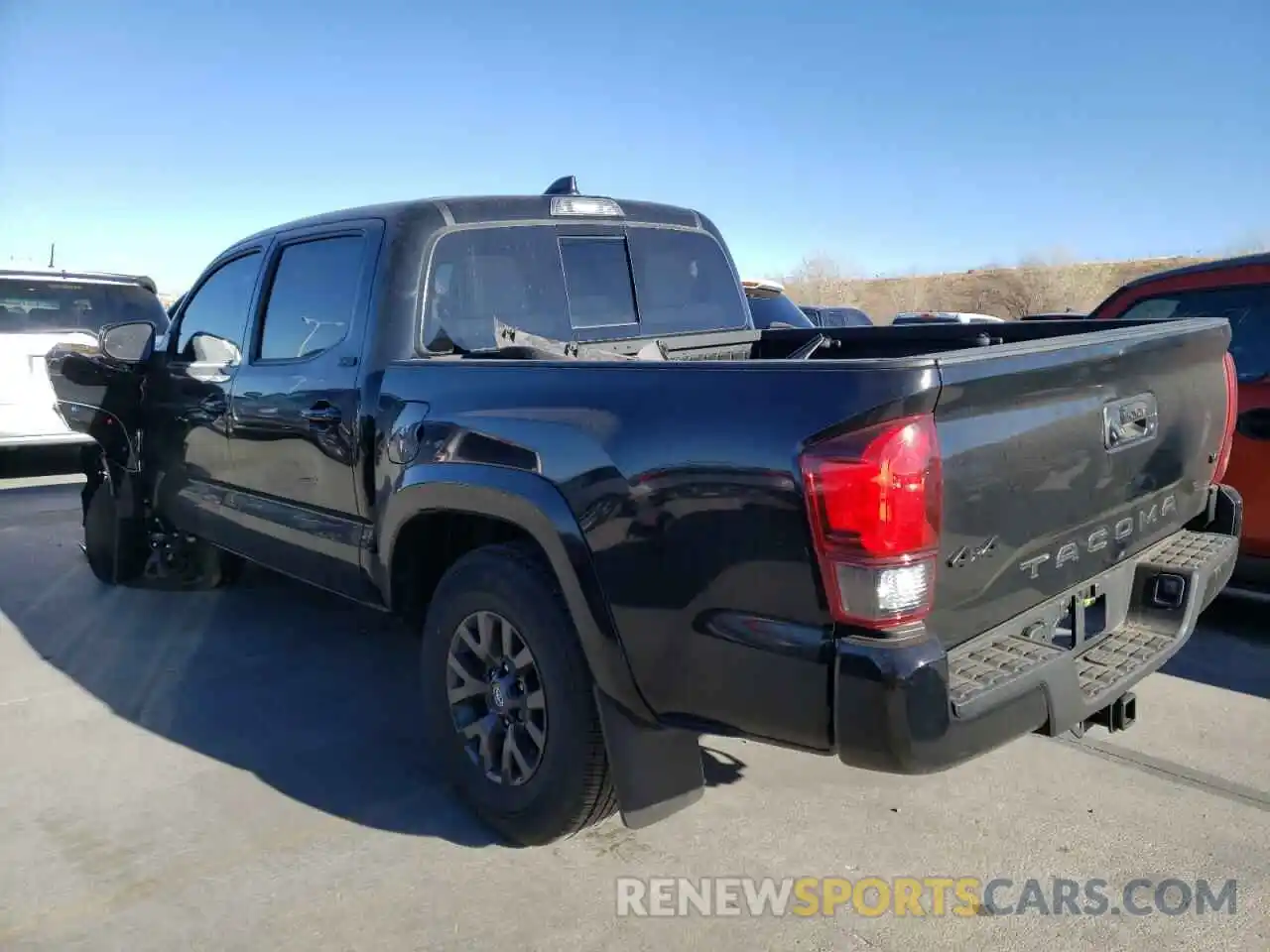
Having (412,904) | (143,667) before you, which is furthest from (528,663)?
(143,667)

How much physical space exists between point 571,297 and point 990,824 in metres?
2.46

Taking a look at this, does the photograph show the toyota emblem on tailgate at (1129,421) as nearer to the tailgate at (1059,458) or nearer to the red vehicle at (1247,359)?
the tailgate at (1059,458)

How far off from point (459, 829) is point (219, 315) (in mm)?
2940

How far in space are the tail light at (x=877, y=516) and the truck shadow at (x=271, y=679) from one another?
64.1 inches

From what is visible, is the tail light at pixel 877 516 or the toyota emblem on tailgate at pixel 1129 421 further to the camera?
the toyota emblem on tailgate at pixel 1129 421

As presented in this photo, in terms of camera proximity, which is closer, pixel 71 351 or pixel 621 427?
pixel 621 427

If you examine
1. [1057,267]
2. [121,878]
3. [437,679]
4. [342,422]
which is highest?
[1057,267]

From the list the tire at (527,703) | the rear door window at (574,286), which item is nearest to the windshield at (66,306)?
the rear door window at (574,286)

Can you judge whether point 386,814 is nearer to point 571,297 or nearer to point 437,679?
point 437,679

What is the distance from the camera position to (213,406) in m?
4.86

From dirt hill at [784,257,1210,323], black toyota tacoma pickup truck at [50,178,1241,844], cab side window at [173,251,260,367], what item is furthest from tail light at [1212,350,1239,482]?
dirt hill at [784,257,1210,323]

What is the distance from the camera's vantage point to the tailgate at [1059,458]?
A: 2373 mm

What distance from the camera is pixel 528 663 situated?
10.1ft

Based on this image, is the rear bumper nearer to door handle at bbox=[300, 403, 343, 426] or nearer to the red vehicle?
the red vehicle
